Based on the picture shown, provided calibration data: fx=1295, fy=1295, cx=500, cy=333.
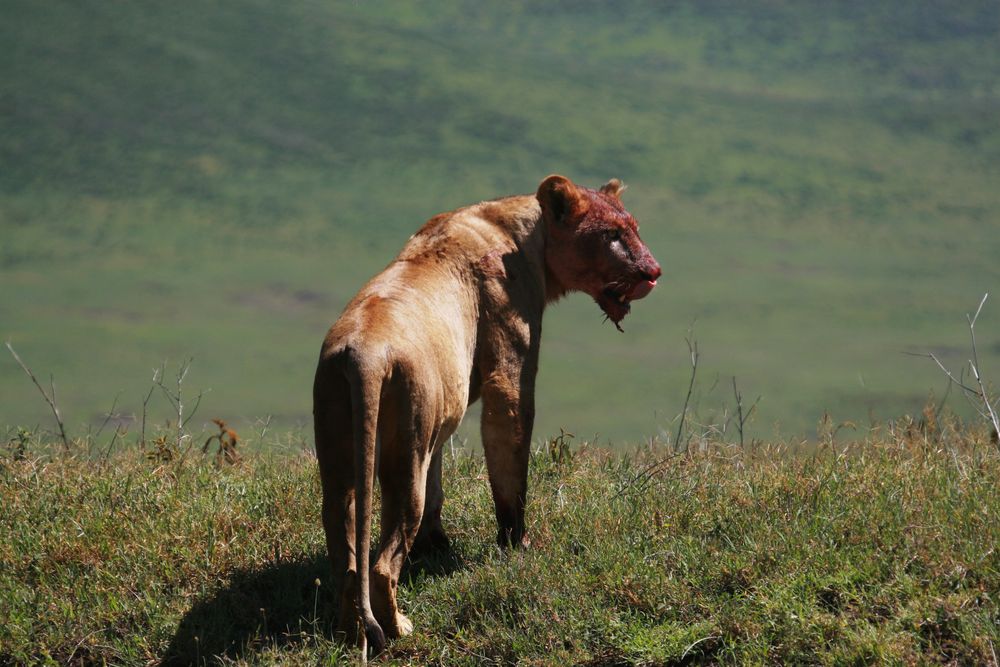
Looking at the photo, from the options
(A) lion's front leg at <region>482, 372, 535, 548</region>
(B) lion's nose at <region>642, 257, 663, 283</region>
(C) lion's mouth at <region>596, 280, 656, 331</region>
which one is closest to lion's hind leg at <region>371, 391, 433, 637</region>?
(A) lion's front leg at <region>482, 372, 535, 548</region>

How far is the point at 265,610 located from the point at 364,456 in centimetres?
135

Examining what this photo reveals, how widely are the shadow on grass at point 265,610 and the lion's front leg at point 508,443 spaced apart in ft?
1.10

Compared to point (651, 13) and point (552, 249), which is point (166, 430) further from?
point (651, 13)

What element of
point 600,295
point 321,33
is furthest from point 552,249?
point 321,33

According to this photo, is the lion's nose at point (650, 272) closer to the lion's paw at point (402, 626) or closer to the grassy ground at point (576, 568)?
the grassy ground at point (576, 568)

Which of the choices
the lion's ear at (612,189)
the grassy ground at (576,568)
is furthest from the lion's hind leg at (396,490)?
the lion's ear at (612,189)

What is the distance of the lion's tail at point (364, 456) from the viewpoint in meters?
5.02

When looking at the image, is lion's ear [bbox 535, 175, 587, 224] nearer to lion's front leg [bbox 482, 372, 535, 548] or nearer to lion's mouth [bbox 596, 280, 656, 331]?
lion's mouth [bbox 596, 280, 656, 331]

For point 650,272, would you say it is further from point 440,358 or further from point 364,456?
point 364,456

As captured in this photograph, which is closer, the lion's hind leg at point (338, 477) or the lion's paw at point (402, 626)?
the lion's hind leg at point (338, 477)

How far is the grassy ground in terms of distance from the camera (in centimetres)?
535

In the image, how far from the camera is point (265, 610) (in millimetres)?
5965

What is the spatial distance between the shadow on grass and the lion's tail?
476mm

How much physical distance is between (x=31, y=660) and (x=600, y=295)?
10.7ft
